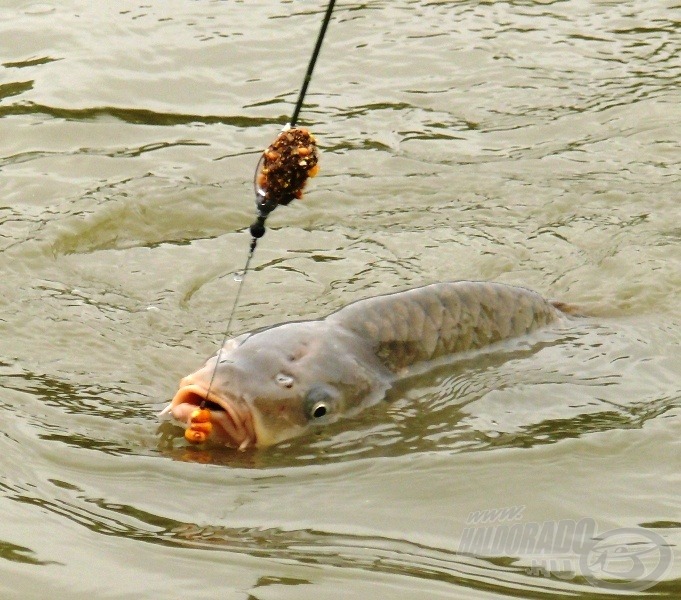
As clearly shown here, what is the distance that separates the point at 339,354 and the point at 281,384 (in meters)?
0.33

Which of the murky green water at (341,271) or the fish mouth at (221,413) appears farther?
the fish mouth at (221,413)

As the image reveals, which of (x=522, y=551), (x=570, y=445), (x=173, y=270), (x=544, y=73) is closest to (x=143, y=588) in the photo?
(x=522, y=551)

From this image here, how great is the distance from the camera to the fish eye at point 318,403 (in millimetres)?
4254

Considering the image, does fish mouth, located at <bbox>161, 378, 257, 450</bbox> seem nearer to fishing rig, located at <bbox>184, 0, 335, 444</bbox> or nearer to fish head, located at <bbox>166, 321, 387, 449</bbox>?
fish head, located at <bbox>166, 321, 387, 449</bbox>

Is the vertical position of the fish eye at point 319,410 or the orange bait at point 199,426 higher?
the orange bait at point 199,426

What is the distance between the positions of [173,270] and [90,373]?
1.18 meters

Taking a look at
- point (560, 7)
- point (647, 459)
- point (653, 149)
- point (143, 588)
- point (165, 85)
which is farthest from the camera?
point (560, 7)

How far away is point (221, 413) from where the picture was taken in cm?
407

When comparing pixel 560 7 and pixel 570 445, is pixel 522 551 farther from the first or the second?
pixel 560 7

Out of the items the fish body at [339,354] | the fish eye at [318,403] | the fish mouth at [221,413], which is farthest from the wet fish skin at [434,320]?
the fish mouth at [221,413]

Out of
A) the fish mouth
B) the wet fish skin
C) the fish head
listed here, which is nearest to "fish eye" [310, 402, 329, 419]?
the fish head

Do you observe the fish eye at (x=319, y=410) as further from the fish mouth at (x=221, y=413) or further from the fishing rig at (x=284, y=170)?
the fishing rig at (x=284, y=170)

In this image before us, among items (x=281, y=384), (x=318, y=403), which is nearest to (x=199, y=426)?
(x=281, y=384)

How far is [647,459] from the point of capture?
4090 mm
